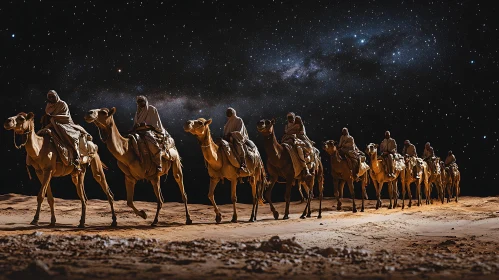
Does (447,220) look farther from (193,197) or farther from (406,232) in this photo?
(193,197)

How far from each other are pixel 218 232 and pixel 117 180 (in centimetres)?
1717

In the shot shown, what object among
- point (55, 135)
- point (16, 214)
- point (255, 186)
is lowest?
point (16, 214)

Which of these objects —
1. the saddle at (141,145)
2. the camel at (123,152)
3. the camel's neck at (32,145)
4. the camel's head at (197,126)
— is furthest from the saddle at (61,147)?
the camel's head at (197,126)

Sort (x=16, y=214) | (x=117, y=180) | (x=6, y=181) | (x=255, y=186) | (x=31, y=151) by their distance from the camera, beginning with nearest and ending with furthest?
(x=31, y=151)
(x=255, y=186)
(x=16, y=214)
(x=6, y=181)
(x=117, y=180)

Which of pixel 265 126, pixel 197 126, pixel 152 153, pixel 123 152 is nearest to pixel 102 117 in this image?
pixel 123 152

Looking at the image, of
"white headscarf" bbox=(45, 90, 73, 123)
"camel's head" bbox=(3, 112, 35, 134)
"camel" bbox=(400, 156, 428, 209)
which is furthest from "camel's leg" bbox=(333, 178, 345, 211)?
"camel's head" bbox=(3, 112, 35, 134)

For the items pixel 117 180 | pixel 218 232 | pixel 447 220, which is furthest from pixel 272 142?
pixel 117 180

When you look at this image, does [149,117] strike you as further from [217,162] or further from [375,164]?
[375,164]

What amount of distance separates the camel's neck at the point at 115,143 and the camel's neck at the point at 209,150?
2.22 meters

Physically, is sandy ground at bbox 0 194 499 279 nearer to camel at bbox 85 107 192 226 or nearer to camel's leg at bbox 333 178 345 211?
camel at bbox 85 107 192 226

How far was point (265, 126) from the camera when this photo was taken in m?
15.0

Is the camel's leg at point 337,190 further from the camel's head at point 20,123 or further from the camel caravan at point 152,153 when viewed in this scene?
the camel's head at point 20,123

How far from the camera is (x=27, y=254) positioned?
6211 mm

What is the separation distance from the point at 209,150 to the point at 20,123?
4.79 meters
